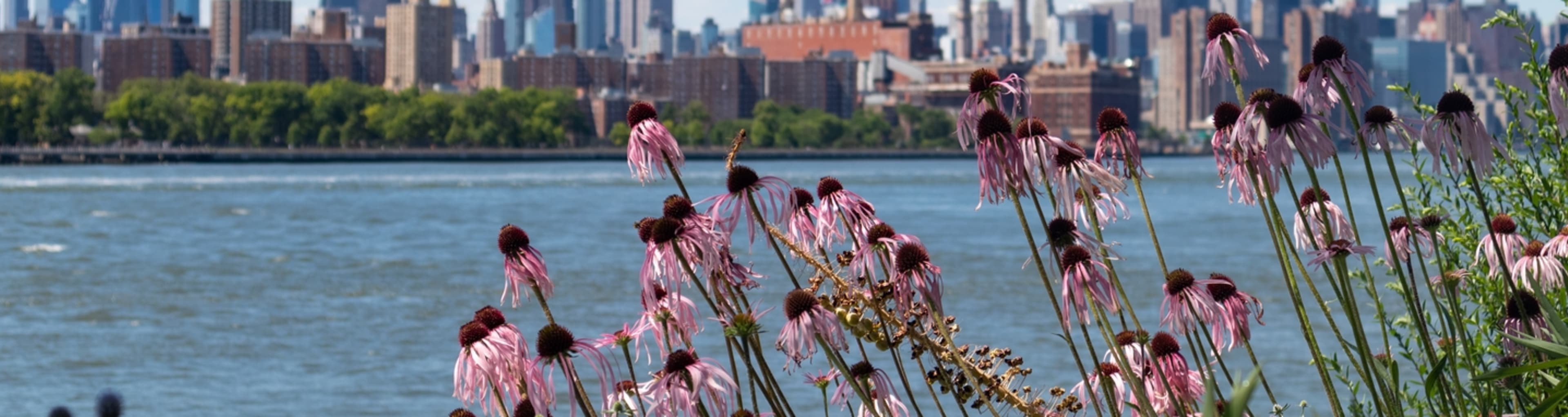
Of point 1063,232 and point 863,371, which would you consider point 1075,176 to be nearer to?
point 1063,232

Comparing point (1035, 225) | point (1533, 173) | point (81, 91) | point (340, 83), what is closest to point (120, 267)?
point (1035, 225)

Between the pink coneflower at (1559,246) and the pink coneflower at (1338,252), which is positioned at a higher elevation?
the pink coneflower at (1338,252)

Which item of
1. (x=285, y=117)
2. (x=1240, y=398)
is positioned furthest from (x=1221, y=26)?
(x=285, y=117)

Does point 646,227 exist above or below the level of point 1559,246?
above

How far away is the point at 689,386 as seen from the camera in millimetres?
4402

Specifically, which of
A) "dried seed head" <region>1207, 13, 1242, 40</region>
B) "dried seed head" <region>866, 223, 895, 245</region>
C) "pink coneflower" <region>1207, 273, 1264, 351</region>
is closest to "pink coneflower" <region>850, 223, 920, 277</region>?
"dried seed head" <region>866, 223, 895, 245</region>

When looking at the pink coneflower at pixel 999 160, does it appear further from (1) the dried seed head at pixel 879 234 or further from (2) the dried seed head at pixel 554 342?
(2) the dried seed head at pixel 554 342

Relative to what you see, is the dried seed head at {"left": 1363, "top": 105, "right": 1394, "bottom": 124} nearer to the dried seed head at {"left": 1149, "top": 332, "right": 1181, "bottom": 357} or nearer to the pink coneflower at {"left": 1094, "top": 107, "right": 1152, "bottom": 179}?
the pink coneflower at {"left": 1094, "top": 107, "right": 1152, "bottom": 179}

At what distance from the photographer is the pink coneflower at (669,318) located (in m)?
4.66

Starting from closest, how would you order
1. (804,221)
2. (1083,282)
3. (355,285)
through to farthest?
(1083,282) → (804,221) → (355,285)

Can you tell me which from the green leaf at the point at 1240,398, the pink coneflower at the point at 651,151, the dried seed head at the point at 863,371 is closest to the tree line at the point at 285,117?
the dried seed head at the point at 863,371

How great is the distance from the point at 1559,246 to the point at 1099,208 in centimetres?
135

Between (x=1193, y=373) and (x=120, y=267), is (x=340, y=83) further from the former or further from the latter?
(x=1193, y=373)

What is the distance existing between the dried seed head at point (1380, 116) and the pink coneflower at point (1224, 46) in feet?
0.90
